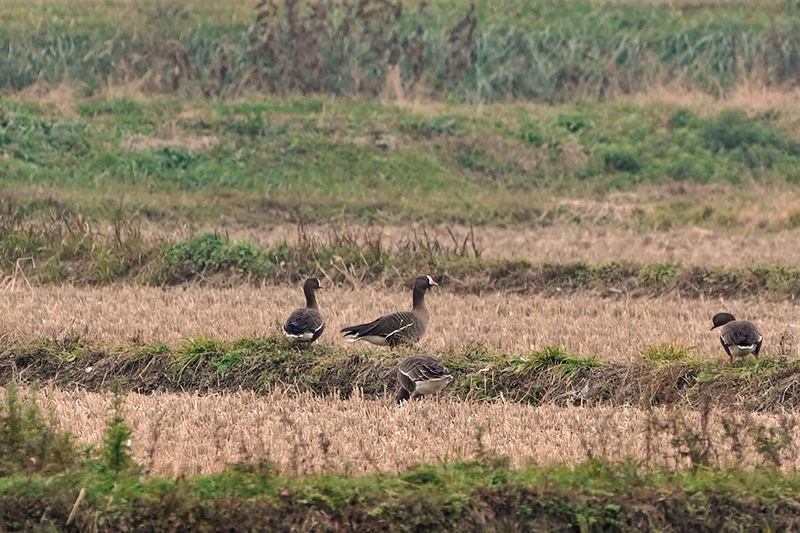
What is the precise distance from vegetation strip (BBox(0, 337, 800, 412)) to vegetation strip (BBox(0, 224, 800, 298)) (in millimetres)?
3949

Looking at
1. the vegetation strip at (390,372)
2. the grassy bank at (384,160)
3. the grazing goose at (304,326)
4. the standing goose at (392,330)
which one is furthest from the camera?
the grassy bank at (384,160)

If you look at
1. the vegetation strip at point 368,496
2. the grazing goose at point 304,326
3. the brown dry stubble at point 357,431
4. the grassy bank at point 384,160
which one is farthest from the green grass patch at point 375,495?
the grassy bank at point 384,160

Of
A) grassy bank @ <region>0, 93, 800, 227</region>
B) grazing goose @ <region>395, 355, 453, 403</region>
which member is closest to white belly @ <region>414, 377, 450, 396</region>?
grazing goose @ <region>395, 355, 453, 403</region>

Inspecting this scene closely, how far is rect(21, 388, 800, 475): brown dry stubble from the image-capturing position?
7.61 meters

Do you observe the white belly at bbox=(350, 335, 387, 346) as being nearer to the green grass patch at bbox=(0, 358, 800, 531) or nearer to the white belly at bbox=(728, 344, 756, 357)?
the white belly at bbox=(728, 344, 756, 357)

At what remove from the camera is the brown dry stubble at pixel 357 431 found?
7605 millimetres

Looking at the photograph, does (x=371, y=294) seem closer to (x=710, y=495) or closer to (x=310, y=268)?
(x=310, y=268)

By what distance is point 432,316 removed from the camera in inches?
516

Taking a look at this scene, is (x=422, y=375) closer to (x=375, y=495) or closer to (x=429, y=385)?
(x=429, y=385)

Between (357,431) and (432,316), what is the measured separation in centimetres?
456

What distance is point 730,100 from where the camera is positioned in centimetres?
2700

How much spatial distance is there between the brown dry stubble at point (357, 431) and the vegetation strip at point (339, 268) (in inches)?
206

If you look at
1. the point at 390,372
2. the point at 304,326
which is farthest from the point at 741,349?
the point at 304,326

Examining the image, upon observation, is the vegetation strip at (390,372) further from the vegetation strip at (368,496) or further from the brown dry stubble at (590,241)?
the brown dry stubble at (590,241)
